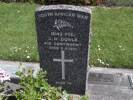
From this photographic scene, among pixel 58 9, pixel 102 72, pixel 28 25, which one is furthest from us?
pixel 28 25

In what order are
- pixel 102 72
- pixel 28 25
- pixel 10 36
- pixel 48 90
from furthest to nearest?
pixel 28 25, pixel 10 36, pixel 102 72, pixel 48 90

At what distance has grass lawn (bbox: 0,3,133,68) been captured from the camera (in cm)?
925

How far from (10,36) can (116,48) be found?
7.70 ft

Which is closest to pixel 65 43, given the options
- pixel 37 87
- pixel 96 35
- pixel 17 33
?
pixel 37 87

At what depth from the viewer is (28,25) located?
10953 mm

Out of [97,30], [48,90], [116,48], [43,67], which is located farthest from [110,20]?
[48,90]

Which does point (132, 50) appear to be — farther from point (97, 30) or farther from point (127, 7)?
point (127, 7)

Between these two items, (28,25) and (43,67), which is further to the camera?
(28,25)

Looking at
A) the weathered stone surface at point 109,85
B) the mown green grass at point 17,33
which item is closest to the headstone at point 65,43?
the weathered stone surface at point 109,85

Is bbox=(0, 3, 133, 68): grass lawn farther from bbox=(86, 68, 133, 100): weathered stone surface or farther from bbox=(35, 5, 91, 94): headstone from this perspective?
bbox=(35, 5, 91, 94): headstone

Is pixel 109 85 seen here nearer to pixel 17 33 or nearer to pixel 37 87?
pixel 37 87

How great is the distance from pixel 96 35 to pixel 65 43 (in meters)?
3.22

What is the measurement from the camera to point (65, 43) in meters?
7.26

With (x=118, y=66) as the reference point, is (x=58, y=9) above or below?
above
